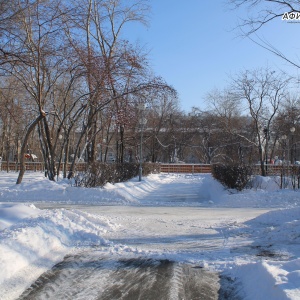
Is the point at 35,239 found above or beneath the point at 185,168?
beneath

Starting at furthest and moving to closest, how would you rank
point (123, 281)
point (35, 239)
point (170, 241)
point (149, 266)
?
point (170, 241)
point (35, 239)
point (149, 266)
point (123, 281)

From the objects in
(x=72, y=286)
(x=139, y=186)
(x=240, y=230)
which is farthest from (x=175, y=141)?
(x=72, y=286)

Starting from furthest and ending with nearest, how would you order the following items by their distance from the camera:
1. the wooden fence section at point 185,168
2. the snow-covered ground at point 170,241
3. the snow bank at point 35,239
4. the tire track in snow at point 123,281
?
the wooden fence section at point 185,168 < the snow bank at point 35,239 < the snow-covered ground at point 170,241 < the tire track in snow at point 123,281

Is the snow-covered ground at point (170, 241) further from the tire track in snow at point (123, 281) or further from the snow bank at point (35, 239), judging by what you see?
the tire track in snow at point (123, 281)

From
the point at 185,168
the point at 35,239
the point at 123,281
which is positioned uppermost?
the point at 185,168

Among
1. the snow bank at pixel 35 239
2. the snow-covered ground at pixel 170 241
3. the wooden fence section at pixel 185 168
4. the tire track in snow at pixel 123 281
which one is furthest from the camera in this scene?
the wooden fence section at pixel 185 168

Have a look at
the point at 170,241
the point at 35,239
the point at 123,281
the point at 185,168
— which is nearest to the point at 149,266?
the point at 123,281

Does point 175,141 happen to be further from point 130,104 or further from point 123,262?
point 123,262

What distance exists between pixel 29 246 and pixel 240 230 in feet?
16.6

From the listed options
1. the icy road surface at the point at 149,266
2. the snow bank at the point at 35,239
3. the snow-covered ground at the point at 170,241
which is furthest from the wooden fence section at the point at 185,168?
the snow bank at the point at 35,239

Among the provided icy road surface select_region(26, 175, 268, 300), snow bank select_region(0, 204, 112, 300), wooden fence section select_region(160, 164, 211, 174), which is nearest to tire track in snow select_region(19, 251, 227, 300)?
icy road surface select_region(26, 175, 268, 300)

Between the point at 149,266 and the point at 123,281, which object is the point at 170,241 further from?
the point at 123,281

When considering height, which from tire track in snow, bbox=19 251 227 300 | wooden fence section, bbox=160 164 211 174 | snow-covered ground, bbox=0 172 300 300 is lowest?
tire track in snow, bbox=19 251 227 300

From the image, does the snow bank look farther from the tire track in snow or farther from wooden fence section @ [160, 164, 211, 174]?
wooden fence section @ [160, 164, 211, 174]
